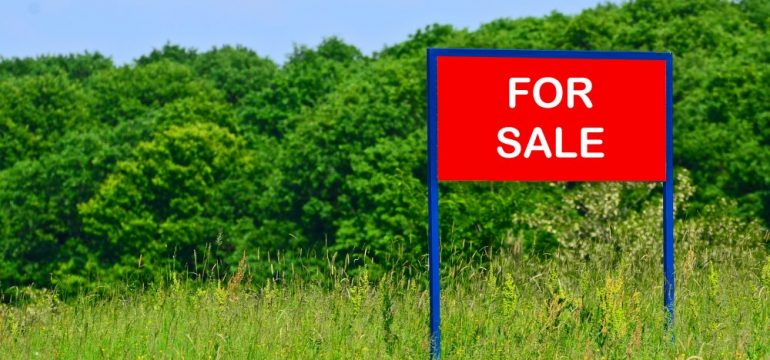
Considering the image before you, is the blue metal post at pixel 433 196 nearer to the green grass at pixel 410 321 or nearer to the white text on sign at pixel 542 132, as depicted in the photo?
the green grass at pixel 410 321

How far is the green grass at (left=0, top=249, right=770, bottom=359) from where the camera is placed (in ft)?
20.7

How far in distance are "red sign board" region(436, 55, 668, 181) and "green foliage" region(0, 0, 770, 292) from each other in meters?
23.1

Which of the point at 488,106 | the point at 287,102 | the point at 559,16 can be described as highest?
the point at 559,16

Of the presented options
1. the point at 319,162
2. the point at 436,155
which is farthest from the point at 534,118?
the point at 319,162

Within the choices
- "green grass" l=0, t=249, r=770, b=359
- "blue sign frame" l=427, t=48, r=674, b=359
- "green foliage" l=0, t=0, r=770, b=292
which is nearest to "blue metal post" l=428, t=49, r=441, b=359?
"blue sign frame" l=427, t=48, r=674, b=359

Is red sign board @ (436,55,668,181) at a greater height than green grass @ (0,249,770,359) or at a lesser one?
greater

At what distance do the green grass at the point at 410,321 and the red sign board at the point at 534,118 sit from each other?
0.70 m

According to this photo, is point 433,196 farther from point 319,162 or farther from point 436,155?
point 319,162

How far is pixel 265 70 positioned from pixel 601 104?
57.5 metres

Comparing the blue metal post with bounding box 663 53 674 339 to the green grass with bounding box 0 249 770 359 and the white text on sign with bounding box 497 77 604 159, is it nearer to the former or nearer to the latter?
the green grass with bounding box 0 249 770 359

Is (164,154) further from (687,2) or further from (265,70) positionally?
(687,2)

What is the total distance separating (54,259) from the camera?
47.8m

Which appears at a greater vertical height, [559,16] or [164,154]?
[559,16]

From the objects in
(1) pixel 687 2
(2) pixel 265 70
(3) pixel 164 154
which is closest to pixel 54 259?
(3) pixel 164 154
